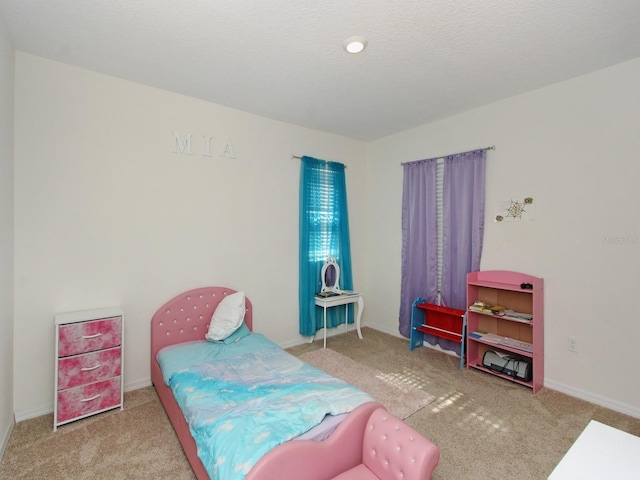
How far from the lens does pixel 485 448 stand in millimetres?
2045

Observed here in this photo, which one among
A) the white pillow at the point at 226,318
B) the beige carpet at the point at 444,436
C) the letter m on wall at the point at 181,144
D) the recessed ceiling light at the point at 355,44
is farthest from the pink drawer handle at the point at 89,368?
the recessed ceiling light at the point at 355,44

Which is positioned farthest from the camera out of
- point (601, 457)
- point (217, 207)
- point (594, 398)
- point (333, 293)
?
point (333, 293)

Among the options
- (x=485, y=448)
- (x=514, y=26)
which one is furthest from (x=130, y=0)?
(x=485, y=448)

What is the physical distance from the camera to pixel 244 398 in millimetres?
1911

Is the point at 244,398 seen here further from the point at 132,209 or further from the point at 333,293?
the point at 333,293

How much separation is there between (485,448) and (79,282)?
323cm

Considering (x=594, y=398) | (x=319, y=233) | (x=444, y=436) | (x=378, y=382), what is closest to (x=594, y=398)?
(x=594, y=398)

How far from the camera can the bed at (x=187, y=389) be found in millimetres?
1546

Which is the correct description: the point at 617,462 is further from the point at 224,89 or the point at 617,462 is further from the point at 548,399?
the point at 224,89

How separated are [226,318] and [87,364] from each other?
107 cm

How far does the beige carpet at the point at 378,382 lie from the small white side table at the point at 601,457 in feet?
4.94

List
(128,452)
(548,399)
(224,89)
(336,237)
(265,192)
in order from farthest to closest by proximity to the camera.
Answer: (336,237) < (265,192) < (224,89) < (548,399) < (128,452)

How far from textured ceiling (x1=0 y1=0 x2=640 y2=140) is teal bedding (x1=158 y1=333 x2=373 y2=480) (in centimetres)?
229

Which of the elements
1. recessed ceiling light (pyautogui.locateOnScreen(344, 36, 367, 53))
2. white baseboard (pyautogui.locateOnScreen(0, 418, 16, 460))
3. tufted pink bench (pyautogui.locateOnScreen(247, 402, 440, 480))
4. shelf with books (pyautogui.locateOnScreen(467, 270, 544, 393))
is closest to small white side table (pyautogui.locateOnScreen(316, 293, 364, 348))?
shelf with books (pyautogui.locateOnScreen(467, 270, 544, 393))
